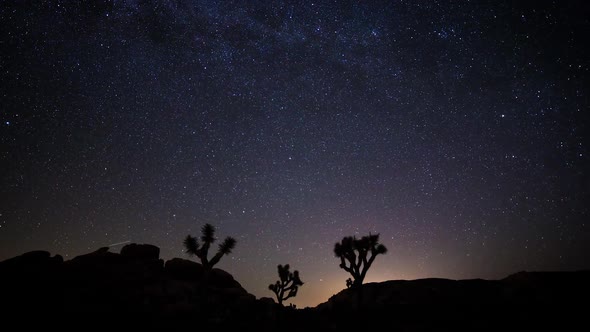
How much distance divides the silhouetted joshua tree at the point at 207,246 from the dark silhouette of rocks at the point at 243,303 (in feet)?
6.59

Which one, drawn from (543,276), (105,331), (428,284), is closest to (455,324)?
(428,284)

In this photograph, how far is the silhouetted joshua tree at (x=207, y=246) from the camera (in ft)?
65.5

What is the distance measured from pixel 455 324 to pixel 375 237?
625cm

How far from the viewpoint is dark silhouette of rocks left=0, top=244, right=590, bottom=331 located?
52.1 feet

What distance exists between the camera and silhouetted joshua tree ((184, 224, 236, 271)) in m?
20.0

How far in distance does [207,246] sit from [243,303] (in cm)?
446

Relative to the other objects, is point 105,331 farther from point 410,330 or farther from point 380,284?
point 380,284

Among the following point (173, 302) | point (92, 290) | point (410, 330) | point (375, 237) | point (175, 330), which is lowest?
point (410, 330)

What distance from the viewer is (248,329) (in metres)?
16.6

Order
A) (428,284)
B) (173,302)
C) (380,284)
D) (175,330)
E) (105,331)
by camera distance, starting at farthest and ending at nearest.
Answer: (380,284), (428,284), (173,302), (175,330), (105,331)

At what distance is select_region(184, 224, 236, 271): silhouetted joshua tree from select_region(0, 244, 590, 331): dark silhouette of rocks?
6.59ft

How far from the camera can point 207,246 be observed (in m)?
20.4

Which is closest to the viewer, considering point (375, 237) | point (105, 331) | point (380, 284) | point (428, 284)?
point (105, 331)

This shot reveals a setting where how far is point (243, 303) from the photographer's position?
19.7 metres
